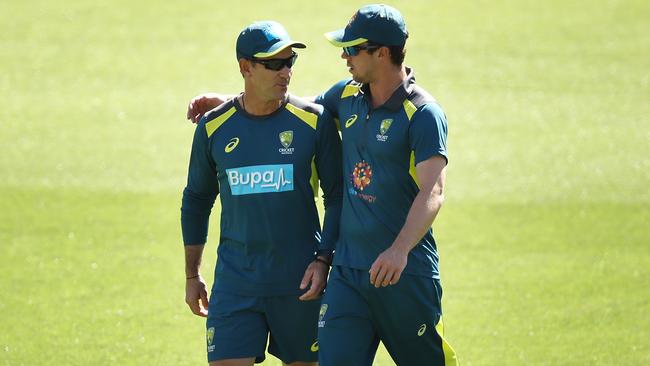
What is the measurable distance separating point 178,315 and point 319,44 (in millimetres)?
9710

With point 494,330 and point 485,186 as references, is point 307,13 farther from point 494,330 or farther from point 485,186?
point 494,330

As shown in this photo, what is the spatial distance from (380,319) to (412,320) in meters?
0.17

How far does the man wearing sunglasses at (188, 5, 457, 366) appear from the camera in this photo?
6.43m

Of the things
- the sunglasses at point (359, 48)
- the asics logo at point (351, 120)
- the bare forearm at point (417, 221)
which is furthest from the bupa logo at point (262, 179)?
the bare forearm at point (417, 221)

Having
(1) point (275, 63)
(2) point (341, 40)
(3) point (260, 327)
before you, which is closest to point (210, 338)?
(3) point (260, 327)

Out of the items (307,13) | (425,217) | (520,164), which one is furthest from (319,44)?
(425,217)

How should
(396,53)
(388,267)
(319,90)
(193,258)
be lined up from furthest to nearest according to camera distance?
(319,90)
(193,258)
(396,53)
(388,267)

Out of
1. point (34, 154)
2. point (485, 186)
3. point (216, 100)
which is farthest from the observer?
point (34, 154)

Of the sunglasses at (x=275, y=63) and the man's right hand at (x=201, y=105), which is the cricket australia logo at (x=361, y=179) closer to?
the sunglasses at (x=275, y=63)

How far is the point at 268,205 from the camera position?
676cm

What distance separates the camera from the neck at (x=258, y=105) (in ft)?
22.5

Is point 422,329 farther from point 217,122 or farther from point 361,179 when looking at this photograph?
point 217,122

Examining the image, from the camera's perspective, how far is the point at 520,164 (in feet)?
48.1

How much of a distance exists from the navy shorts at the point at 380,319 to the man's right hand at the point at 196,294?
872 mm
